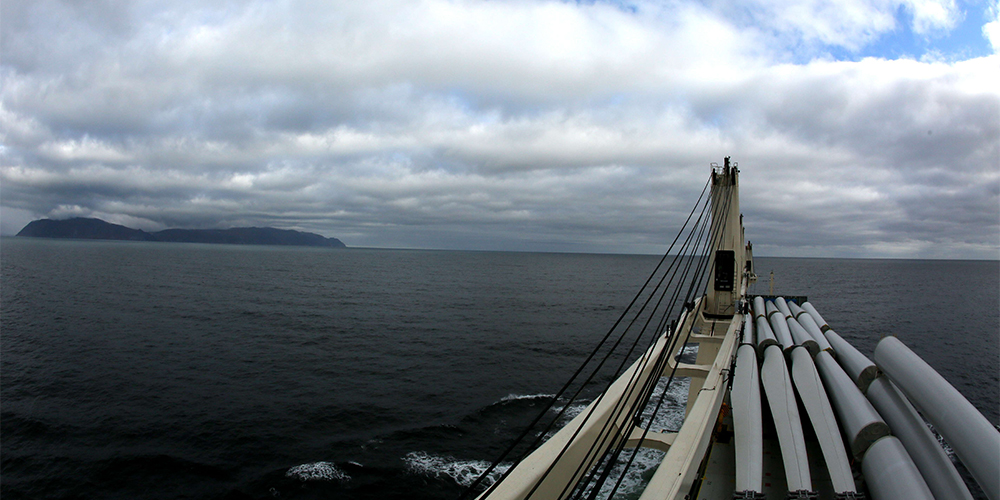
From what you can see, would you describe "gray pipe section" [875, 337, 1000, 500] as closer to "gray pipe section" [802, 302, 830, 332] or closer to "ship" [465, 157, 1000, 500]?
"ship" [465, 157, 1000, 500]

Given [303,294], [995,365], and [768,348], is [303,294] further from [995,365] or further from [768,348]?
[995,365]

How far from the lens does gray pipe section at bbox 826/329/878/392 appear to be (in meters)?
11.8

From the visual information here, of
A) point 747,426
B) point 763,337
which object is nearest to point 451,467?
point 747,426

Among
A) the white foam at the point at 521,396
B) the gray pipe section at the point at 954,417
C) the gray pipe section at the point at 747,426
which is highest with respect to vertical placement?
the gray pipe section at the point at 954,417

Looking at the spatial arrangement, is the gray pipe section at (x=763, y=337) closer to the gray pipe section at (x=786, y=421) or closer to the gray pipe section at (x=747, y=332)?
the gray pipe section at (x=747, y=332)

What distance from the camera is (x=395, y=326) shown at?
46656 millimetres

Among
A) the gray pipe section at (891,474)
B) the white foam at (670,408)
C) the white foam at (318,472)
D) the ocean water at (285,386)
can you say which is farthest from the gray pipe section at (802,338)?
the white foam at (318,472)

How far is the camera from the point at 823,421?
9539 millimetres

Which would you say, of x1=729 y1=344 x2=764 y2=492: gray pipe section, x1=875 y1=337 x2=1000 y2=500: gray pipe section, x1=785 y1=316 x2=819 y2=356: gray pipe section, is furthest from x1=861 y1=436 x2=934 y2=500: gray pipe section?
x1=785 y1=316 x2=819 y2=356: gray pipe section

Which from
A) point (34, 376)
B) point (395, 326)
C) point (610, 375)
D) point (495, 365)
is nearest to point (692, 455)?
point (610, 375)

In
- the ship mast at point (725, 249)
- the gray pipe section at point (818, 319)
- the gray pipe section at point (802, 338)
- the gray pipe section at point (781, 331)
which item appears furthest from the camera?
the ship mast at point (725, 249)

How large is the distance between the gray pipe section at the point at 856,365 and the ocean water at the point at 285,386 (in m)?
8.55

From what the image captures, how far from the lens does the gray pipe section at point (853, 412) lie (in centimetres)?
868

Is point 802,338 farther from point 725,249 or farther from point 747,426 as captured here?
point 747,426
